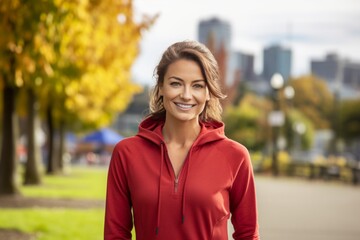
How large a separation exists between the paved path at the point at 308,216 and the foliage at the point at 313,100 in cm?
6895

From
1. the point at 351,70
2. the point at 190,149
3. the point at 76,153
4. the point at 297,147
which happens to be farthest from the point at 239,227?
the point at 351,70

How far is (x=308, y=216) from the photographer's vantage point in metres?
17.0

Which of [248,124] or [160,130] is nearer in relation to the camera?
[160,130]

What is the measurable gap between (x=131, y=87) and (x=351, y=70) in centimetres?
11862

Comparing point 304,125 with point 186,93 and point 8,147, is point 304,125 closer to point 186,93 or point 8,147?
point 8,147

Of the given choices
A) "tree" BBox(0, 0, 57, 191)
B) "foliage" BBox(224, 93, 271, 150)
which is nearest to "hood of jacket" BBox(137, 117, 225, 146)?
"tree" BBox(0, 0, 57, 191)

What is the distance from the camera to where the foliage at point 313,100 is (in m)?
94.2

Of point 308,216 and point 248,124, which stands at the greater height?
point 308,216

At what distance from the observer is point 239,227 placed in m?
3.83

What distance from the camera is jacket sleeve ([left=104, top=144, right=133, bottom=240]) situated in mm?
3760

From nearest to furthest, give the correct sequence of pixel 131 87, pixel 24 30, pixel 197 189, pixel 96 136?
pixel 197 189, pixel 24 30, pixel 131 87, pixel 96 136

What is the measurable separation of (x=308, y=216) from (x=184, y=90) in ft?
44.8

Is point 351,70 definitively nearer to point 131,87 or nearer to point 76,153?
point 76,153

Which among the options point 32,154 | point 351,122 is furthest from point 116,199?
point 351,122
